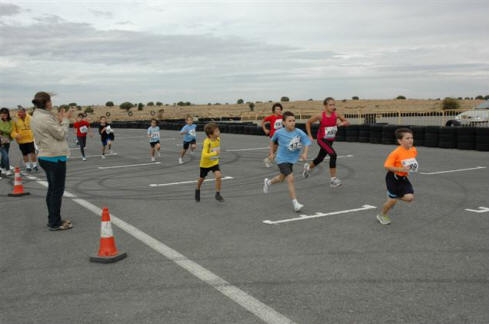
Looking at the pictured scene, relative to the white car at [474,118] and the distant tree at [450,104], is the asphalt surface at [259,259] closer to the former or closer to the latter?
the white car at [474,118]

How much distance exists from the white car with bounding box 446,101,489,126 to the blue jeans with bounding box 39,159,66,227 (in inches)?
802

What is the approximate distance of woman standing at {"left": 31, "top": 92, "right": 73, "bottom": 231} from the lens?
6750 mm

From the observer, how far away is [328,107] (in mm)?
10172

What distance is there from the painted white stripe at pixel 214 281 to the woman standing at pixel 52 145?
0.95m

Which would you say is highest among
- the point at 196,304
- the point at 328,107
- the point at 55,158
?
the point at 328,107

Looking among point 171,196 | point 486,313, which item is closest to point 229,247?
point 486,313

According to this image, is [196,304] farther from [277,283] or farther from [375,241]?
[375,241]

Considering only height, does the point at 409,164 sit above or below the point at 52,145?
below

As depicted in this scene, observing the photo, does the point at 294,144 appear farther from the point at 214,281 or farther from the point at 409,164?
the point at 214,281

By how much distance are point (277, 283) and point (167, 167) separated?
10.6 metres

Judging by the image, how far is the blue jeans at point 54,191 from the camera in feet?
22.6

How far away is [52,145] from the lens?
6.87 meters

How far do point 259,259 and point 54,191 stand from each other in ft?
11.3

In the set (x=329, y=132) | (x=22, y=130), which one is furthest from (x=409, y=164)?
(x=22, y=130)
